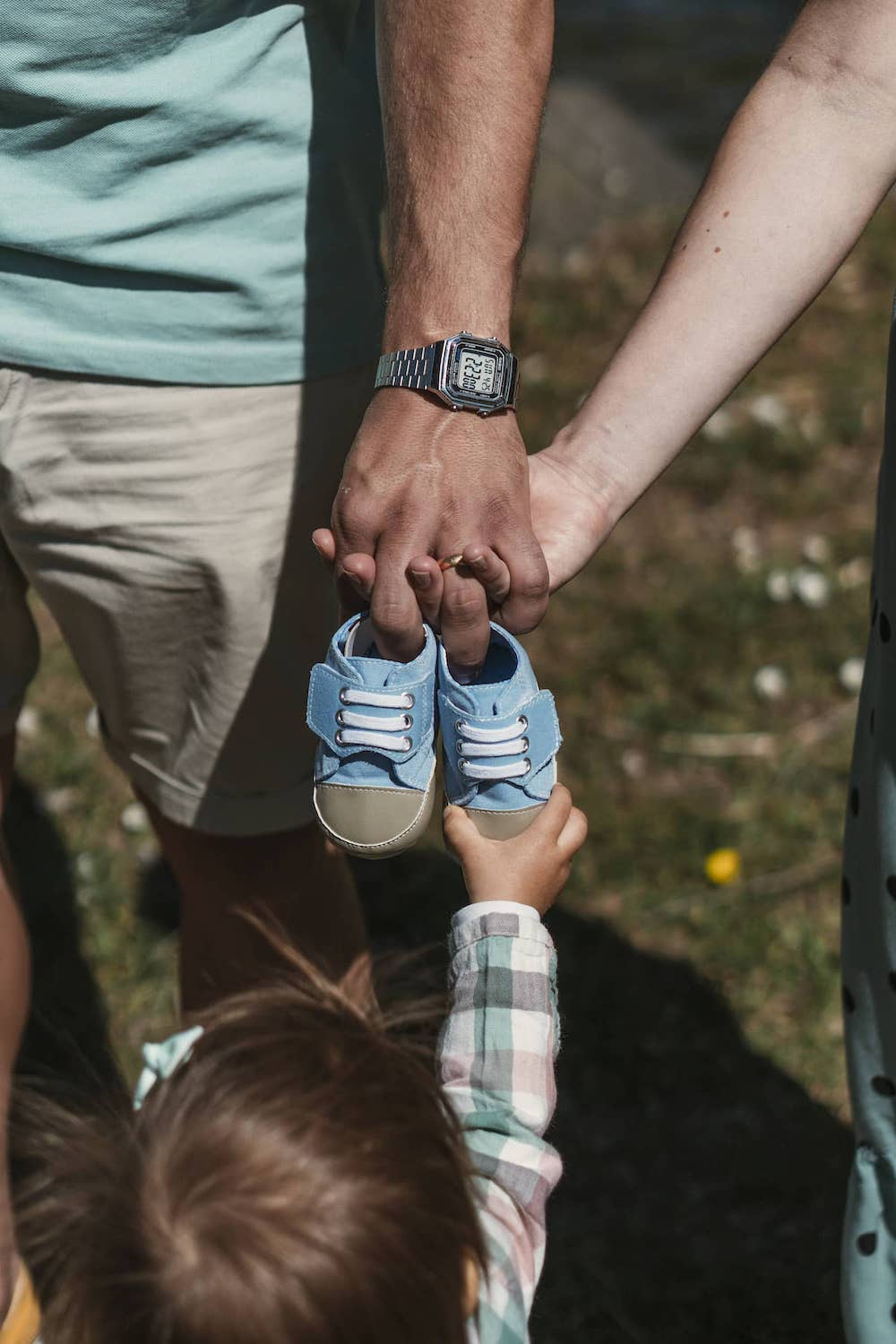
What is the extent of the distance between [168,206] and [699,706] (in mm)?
1935

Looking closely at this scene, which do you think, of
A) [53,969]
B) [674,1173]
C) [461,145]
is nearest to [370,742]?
[461,145]

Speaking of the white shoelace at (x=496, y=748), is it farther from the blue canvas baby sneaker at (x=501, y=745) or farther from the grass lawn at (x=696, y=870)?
the grass lawn at (x=696, y=870)

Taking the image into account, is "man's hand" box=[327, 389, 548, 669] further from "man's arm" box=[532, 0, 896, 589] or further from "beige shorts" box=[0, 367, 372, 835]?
"beige shorts" box=[0, 367, 372, 835]

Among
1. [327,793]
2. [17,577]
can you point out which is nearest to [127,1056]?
[17,577]

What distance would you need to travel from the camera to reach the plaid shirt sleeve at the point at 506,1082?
141 cm

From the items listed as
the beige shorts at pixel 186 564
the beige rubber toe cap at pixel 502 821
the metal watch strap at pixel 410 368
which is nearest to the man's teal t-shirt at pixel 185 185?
the beige shorts at pixel 186 564

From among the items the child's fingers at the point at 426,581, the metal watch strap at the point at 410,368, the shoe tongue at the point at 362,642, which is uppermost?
the metal watch strap at the point at 410,368

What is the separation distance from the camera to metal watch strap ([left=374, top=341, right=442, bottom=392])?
1472 millimetres

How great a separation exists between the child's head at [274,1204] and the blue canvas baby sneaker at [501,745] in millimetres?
253

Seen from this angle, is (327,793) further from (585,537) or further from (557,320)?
(557,320)

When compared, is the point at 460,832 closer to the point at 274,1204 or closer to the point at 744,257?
the point at 274,1204

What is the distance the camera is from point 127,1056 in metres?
2.59

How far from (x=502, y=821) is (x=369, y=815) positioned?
0.43 ft

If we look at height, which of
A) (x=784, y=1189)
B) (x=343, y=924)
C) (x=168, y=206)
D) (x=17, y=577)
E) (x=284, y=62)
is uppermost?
(x=284, y=62)
